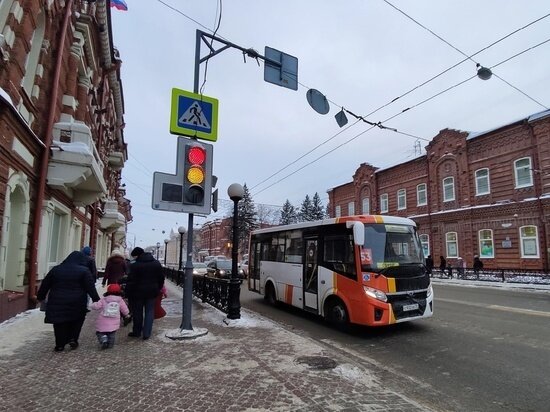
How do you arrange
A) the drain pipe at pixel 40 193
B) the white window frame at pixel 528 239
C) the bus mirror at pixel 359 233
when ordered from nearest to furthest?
the bus mirror at pixel 359 233
the drain pipe at pixel 40 193
the white window frame at pixel 528 239

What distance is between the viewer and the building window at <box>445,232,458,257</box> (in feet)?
100

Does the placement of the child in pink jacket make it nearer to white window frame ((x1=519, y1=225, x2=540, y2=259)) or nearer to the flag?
the flag

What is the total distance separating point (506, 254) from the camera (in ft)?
86.6

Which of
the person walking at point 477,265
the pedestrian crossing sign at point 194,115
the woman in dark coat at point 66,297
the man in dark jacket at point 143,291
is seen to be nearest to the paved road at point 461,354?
the man in dark jacket at point 143,291

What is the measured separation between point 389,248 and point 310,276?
2.46 m

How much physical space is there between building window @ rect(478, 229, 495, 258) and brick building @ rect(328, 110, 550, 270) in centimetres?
7

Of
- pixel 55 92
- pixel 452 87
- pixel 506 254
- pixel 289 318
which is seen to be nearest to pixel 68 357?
pixel 289 318

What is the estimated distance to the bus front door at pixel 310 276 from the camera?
10164 mm

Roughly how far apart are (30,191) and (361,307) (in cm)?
867

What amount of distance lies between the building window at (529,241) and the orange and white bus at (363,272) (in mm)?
19973

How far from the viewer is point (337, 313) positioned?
9.19 metres

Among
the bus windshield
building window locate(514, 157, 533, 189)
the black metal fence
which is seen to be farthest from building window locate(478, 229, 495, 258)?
the black metal fence

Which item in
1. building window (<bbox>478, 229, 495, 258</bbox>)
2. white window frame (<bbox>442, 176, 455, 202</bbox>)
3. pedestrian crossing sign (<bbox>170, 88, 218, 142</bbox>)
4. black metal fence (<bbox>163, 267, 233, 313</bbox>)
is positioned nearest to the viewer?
pedestrian crossing sign (<bbox>170, 88, 218, 142</bbox>)

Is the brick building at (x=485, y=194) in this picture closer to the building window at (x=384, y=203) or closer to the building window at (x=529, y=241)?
the building window at (x=529, y=241)
